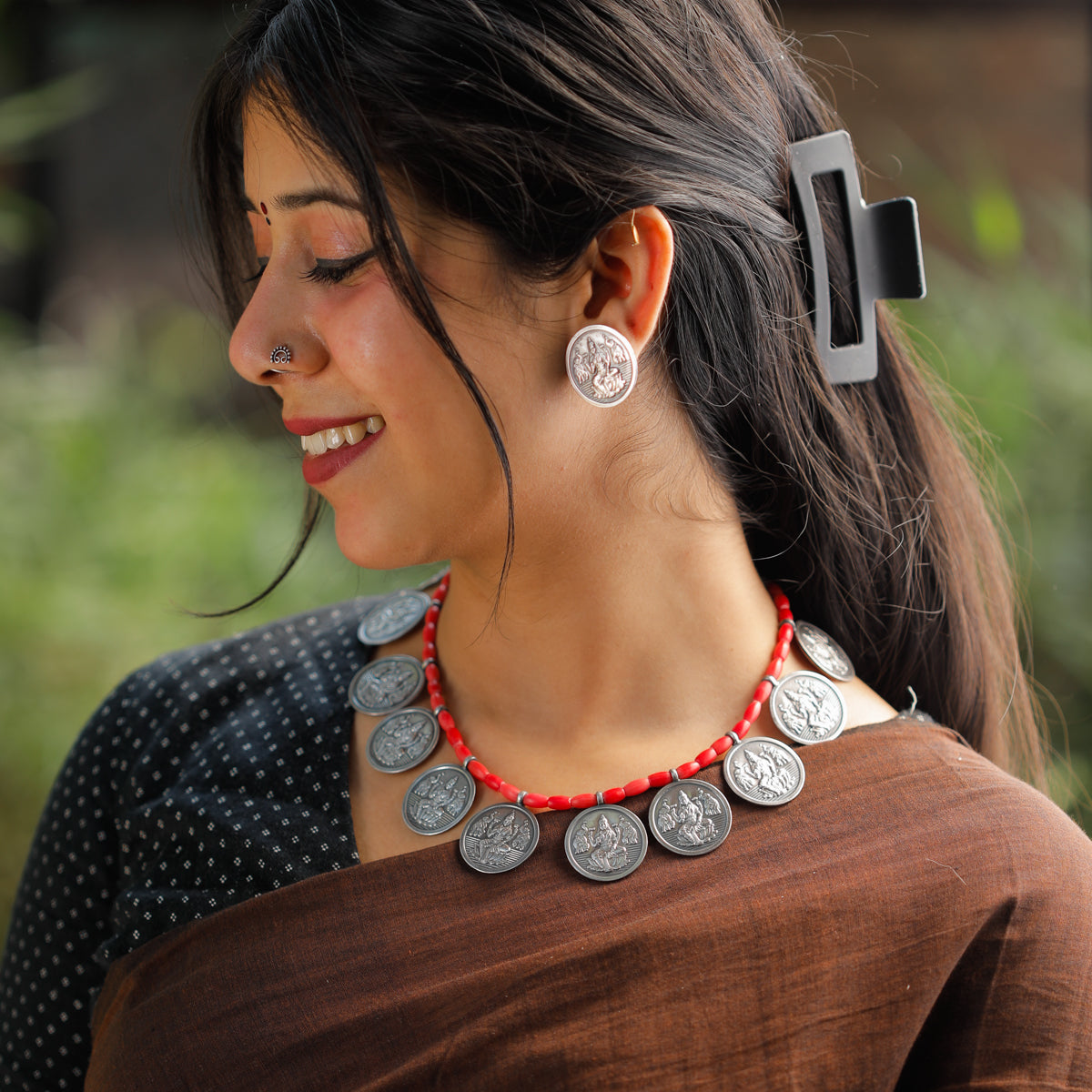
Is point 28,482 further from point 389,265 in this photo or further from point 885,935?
point 885,935

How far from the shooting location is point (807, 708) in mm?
1203

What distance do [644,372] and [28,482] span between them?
2.29 m

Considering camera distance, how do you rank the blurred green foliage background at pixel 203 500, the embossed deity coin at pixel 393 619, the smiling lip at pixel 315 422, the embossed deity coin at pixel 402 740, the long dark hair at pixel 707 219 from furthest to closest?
the blurred green foliage background at pixel 203 500 < the embossed deity coin at pixel 393 619 < the embossed deity coin at pixel 402 740 < the smiling lip at pixel 315 422 < the long dark hair at pixel 707 219

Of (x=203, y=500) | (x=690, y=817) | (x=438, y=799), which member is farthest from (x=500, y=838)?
(x=203, y=500)

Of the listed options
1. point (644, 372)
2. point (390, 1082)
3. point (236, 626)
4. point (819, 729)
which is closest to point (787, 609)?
point (819, 729)

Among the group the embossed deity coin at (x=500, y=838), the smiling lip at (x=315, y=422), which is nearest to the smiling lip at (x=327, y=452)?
the smiling lip at (x=315, y=422)

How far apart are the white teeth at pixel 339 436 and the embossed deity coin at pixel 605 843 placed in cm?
44

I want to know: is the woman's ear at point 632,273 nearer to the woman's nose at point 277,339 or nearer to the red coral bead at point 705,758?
the woman's nose at point 277,339

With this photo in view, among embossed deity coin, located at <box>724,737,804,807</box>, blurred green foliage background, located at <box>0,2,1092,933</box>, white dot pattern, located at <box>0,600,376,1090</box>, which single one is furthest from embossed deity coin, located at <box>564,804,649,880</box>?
blurred green foliage background, located at <box>0,2,1092,933</box>

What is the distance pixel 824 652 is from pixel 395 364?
0.59 meters

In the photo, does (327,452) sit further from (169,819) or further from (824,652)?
(824,652)

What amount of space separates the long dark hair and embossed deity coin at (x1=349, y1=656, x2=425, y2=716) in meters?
0.37

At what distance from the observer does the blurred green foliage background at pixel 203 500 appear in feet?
8.52

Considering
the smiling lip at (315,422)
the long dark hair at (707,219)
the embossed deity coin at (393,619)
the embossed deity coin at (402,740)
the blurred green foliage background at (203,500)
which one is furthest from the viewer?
the blurred green foliage background at (203,500)
